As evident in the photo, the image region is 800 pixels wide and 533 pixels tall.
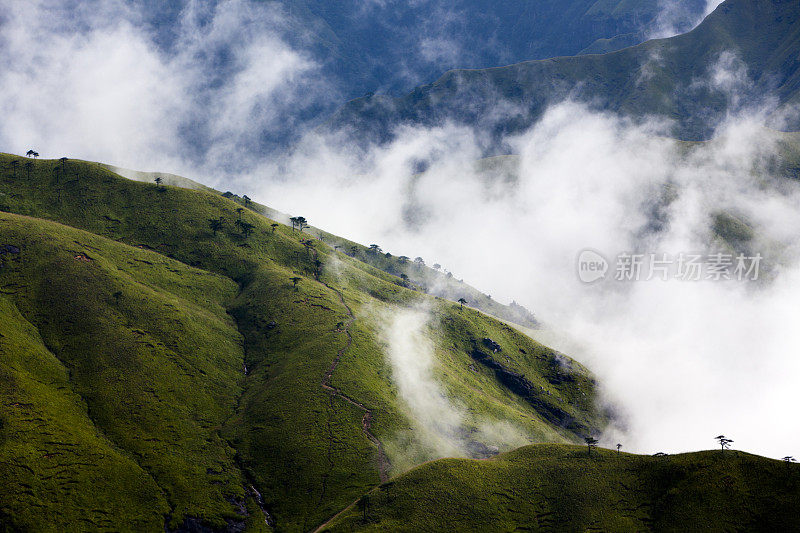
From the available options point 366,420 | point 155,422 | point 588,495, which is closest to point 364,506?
point 366,420

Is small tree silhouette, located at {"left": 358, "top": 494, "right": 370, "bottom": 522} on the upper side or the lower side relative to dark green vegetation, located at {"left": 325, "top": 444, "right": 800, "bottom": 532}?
lower

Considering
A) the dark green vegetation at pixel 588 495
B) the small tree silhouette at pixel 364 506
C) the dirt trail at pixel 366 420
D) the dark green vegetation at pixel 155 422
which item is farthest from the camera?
the dirt trail at pixel 366 420

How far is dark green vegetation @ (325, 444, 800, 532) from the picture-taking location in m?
100

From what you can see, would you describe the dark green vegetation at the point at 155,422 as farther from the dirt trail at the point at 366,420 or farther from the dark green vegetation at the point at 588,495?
the dark green vegetation at the point at 588,495

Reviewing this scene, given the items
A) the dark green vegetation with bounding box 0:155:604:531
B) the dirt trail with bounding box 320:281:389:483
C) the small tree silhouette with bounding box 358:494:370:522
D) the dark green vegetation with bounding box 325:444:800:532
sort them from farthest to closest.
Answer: the dirt trail with bounding box 320:281:389:483, the small tree silhouette with bounding box 358:494:370:522, the dark green vegetation with bounding box 0:155:604:531, the dark green vegetation with bounding box 325:444:800:532

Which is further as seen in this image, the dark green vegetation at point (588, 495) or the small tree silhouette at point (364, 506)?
the small tree silhouette at point (364, 506)

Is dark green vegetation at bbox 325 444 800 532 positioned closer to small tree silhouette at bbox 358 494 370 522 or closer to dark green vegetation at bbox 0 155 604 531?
small tree silhouette at bbox 358 494 370 522

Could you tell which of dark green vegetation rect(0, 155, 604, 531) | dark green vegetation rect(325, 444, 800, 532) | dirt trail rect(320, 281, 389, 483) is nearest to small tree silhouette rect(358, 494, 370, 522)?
dark green vegetation rect(325, 444, 800, 532)

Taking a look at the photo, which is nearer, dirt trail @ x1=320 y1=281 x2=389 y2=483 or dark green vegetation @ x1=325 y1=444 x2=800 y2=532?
dark green vegetation @ x1=325 y1=444 x2=800 y2=532

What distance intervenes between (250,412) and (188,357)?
36006mm

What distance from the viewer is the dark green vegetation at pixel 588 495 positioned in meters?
100

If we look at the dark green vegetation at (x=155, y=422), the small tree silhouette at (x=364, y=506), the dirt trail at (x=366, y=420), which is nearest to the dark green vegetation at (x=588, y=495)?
the small tree silhouette at (x=364, y=506)

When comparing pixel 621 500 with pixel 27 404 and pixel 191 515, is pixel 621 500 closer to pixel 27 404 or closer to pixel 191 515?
pixel 191 515

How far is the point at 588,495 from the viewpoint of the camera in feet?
397
